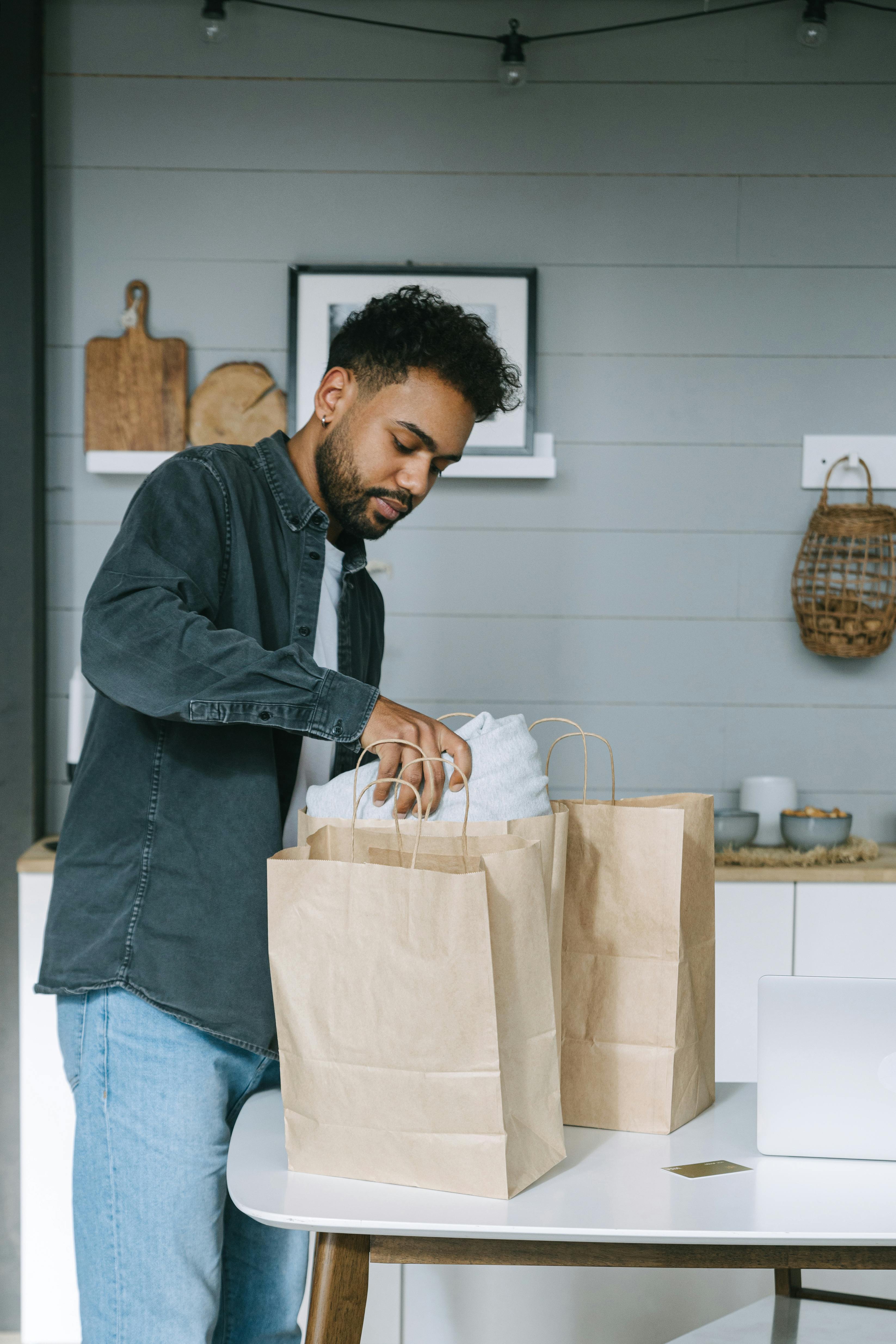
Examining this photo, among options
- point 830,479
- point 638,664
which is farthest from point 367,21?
point 638,664

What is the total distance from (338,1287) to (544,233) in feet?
7.19

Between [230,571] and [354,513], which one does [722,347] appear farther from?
[230,571]

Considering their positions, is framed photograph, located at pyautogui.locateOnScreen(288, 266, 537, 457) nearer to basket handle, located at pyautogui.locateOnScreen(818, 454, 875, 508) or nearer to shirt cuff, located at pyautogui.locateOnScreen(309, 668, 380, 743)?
basket handle, located at pyautogui.locateOnScreen(818, 454, 875, 508)

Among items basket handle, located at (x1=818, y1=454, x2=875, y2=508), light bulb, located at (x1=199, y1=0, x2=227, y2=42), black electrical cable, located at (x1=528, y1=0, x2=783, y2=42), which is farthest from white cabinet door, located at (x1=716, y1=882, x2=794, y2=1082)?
light bulb, located at (x1=199, y1=0, x2=227, y2=42)

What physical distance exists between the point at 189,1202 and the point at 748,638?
1.79 meters

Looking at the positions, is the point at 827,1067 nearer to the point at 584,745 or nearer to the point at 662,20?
the point at 584,745

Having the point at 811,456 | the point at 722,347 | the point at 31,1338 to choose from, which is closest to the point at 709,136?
the point at 722,347

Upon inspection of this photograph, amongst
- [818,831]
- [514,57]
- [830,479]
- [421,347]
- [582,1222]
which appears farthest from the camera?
[830,479]

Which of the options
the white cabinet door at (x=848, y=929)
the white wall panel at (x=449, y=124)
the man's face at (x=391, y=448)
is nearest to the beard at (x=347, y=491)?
the man's face at (x=391, y=448)

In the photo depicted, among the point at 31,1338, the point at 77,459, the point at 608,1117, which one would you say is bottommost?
the point at 31,1338

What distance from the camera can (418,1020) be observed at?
0.91 m

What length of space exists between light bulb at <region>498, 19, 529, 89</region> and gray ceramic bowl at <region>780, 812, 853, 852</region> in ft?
5.47

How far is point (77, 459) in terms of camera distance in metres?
2.51

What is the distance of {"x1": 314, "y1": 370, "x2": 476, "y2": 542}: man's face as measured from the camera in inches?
50.8
